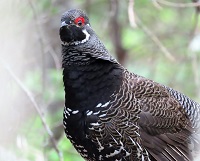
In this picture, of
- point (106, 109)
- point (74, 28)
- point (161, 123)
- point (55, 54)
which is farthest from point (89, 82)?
point (55, 54)

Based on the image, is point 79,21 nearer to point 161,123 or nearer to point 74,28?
point 74,28

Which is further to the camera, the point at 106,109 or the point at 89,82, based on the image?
the point at 89,82

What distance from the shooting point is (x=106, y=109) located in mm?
4949

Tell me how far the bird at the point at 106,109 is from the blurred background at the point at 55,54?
1.48ft

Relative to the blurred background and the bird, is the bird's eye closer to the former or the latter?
the bird

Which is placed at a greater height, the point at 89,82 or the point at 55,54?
the point at 89,82

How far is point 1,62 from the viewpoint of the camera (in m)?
4.96

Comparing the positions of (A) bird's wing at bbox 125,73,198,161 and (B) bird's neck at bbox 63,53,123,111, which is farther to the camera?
(A) bird's wing at bbox 125,73,198,161

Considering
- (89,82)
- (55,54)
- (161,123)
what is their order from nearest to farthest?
(89,82) < (161,123) < (55,54)

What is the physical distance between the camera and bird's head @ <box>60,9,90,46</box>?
499 centimetres

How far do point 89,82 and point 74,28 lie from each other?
52 cm

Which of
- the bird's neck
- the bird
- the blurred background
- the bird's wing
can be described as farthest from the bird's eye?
the bird's wing

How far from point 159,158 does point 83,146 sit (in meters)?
0.74

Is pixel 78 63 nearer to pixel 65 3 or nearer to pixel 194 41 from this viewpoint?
pixel 194 41
